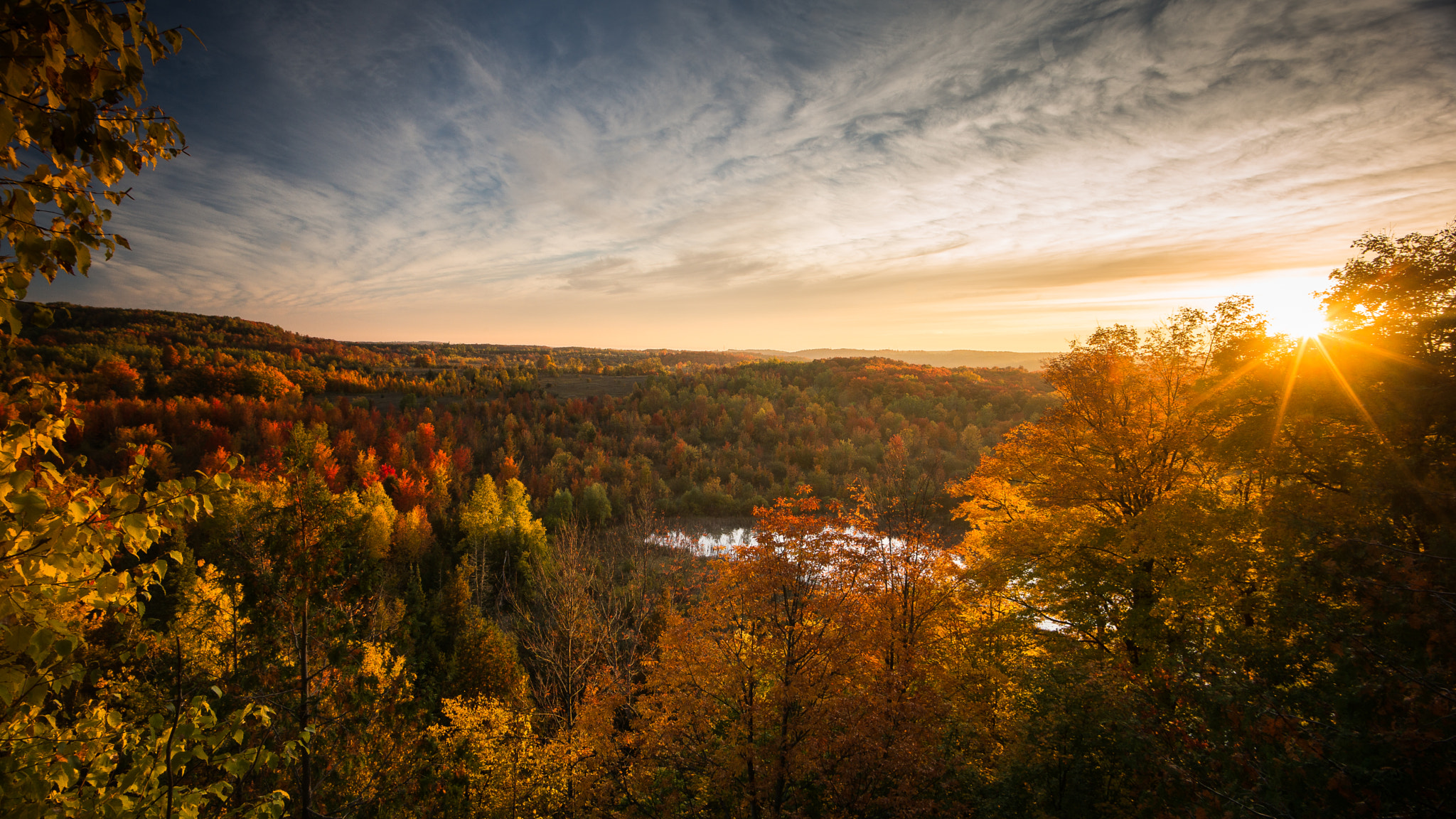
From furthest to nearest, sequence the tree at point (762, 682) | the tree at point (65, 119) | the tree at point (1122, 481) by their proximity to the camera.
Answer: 1. the tree at point (1122, 481)
2. the tree at point (762, 682)
3. the tree at point (65, 119)

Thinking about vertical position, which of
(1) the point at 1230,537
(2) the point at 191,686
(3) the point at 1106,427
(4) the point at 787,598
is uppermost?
(3) the point at 1106,427

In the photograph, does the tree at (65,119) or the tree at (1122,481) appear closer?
the tree at (65,119)

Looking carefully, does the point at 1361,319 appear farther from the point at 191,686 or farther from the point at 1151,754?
the point at 191,686

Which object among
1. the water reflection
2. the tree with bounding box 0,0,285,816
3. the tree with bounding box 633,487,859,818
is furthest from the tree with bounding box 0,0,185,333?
the water reflection

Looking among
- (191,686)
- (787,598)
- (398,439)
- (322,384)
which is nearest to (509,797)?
(191,686)

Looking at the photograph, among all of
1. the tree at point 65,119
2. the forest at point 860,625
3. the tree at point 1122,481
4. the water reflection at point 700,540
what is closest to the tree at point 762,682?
the forest at point 860,625

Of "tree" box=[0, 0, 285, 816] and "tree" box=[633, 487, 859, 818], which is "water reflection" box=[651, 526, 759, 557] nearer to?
"tree" box=[633, 487, 859, 818]

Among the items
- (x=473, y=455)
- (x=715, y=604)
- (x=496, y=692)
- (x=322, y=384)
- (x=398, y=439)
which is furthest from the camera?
(x=322, y=384)

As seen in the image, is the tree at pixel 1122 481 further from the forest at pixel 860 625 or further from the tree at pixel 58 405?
the tree at pixel 58 405

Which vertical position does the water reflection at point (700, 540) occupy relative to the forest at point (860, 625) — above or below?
below

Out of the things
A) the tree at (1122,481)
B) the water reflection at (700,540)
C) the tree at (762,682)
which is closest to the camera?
the tree at (762,682)
